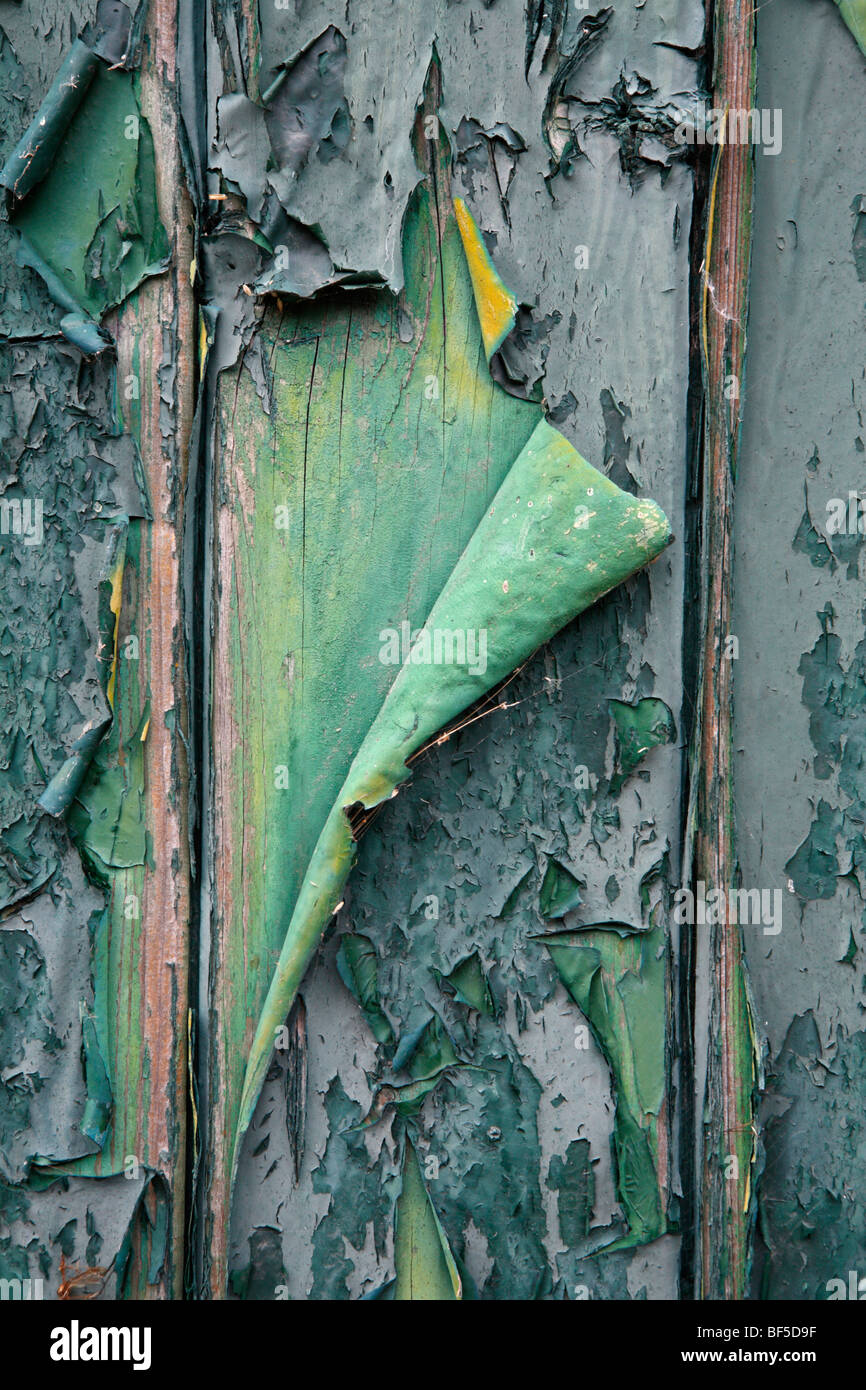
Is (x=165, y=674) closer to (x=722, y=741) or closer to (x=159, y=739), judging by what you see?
(x=159, y=739)

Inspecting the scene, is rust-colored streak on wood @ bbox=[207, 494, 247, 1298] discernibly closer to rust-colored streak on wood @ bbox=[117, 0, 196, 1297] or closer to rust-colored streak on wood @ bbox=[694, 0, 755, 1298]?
rust-colored streak on wood @ bbox=[117, 0, 196, 1297]

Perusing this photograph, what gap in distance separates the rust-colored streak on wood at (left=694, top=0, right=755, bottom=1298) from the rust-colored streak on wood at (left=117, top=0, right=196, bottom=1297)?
561 mm

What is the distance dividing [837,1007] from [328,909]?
1.87 ft

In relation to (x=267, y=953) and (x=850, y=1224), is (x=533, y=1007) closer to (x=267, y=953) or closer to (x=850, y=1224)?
(x=267, y=953)

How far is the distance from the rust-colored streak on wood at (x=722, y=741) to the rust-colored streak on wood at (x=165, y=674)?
56cm

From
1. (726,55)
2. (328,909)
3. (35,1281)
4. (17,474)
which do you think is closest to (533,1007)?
(328,909)

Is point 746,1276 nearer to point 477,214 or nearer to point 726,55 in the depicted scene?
point 477,214

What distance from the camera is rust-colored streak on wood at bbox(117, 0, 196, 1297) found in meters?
0.99

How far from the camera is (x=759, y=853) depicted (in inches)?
41.3

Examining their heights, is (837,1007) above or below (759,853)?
below

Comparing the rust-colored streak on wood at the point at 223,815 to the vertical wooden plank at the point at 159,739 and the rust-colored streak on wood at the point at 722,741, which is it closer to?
the vertical wooden plank at the point at 159,739

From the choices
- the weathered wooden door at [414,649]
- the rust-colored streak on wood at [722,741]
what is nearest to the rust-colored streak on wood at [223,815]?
the weathered wooden door at [414,649]

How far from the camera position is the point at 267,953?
100cm
